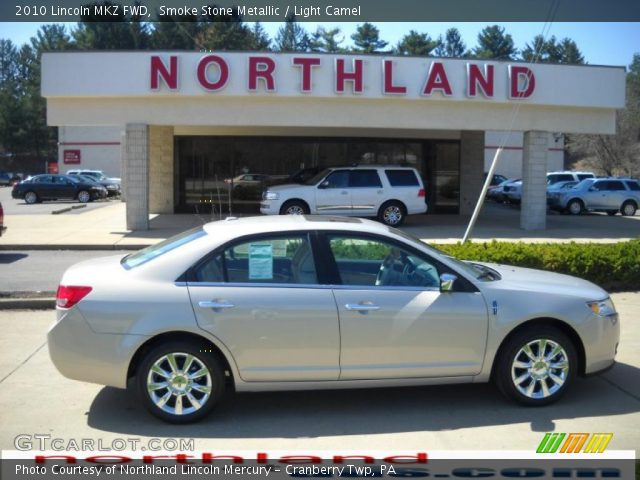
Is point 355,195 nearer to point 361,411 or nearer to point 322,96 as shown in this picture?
point 322,96

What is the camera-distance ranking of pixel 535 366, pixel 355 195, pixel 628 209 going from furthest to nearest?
pixel 628 209, pixel 355 195, pixel 535 366

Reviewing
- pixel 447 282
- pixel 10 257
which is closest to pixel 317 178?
pixel 10 257

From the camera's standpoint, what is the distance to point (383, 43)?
72.8m

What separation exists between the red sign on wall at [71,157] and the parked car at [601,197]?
38093 millimetres

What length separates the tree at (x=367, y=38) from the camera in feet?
234

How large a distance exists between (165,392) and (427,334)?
6.85 ft

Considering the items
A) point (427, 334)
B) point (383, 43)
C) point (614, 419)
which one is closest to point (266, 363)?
point (427, 334)

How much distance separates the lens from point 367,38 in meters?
71.6

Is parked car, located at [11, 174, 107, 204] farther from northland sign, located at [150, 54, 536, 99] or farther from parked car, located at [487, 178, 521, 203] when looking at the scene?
parked car, located at [487, 178, 521, 203]

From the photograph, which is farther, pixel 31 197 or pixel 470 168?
pixel 31 197

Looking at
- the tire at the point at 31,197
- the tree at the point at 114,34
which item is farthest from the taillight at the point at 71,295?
the tree at the point at 114,34

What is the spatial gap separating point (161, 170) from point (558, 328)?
2182 cm

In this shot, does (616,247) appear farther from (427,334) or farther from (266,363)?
(266,363)

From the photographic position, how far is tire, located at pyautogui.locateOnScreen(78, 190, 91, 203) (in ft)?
118
